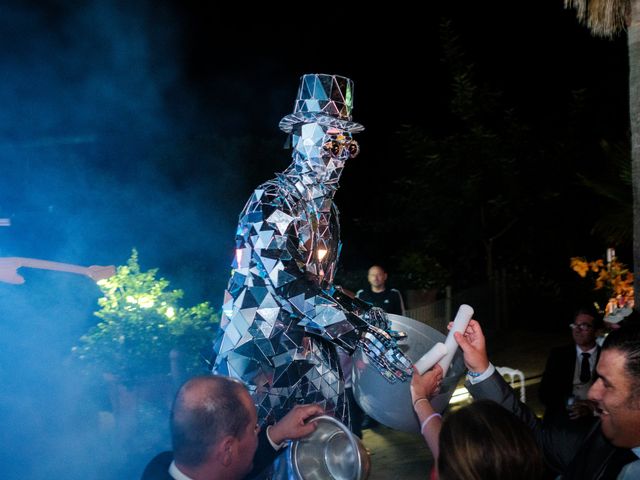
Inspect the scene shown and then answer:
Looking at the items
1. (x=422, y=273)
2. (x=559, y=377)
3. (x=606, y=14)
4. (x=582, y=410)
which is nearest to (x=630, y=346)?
(x=582, y=410)

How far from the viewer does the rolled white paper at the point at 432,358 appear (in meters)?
2.47

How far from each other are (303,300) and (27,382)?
312 cm

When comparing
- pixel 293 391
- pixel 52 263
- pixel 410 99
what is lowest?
pixel 293 391

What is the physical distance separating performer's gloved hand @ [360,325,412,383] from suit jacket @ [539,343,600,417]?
2.55 meters

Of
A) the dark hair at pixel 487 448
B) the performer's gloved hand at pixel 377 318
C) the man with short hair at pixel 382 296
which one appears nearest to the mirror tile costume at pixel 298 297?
the performer's gloved hand at pixel 377 318

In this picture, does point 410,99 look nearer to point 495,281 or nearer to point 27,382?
point 495,281

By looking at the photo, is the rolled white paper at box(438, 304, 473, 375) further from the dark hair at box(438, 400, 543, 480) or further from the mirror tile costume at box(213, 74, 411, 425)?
the dark hair at box(438, 400, 543, 480)

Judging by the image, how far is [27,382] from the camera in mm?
4984

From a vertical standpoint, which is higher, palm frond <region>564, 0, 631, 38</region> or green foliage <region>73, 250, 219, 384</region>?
palm frond <region>564, 0, 631, 38</region>

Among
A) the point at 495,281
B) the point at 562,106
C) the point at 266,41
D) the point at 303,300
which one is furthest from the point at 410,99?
the point at 303,300

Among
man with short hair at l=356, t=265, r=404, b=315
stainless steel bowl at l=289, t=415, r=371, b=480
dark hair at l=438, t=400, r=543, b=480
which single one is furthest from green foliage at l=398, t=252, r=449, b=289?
dark hair at l=438, t=400, r=543, b=480

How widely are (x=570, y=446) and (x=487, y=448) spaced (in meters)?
0.91

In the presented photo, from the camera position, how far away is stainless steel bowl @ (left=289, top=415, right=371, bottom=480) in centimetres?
229

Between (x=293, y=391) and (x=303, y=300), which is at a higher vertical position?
(x=303, y=300)
